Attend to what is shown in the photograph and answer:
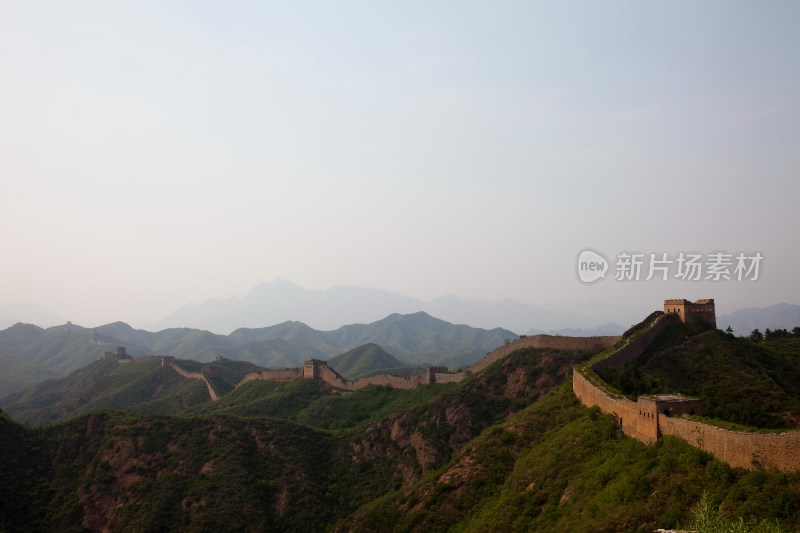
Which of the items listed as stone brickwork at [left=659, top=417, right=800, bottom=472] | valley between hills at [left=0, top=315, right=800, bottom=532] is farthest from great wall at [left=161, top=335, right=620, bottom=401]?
stone brickwork at [left=659, top=417, right=800, bottom=472]

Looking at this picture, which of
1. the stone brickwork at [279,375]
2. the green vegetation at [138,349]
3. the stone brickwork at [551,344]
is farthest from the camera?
the green vegetation at [138,349]

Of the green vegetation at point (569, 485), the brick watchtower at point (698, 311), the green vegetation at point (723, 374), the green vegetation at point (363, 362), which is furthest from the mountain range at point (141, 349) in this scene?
the green vegetation at point (569, 485)

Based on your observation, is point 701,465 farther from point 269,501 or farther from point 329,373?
point 329,373

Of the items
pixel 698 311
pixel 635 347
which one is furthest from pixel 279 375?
pixel 698 311

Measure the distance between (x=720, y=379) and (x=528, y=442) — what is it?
34.5 feet

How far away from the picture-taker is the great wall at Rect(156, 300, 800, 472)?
17.2m

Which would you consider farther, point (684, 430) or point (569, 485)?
point (569, 485)

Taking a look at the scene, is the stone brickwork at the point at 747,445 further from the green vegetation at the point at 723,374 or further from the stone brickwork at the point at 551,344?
the stone brickwork at the point at 551,344

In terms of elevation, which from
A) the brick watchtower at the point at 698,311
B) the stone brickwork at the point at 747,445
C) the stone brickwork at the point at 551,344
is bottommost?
the stone brickwork at the point at 747,445

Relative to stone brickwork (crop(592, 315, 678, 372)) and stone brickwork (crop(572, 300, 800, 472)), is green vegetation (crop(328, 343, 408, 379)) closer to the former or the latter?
stone brickwork (crop(592, 315, 678, 372))

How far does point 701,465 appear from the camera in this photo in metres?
18.9

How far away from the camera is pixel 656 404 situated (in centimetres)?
2211

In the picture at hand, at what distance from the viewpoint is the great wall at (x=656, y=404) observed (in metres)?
17.2

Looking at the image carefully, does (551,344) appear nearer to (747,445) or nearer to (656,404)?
(656,404)
